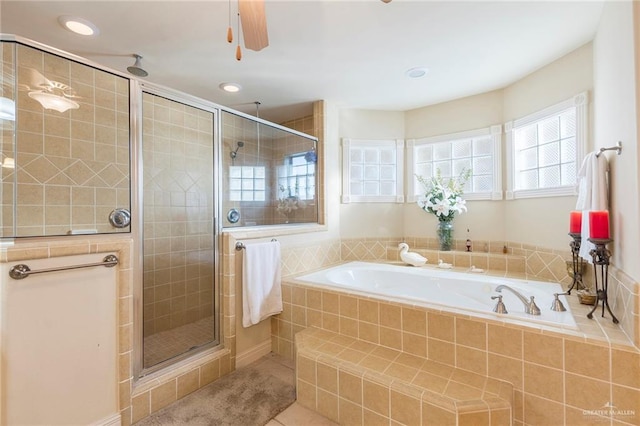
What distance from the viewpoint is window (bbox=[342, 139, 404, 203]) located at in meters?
3.57

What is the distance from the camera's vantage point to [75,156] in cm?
172

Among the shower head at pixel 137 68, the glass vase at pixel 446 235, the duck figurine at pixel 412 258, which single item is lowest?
the duck figurine at pixel 412 258

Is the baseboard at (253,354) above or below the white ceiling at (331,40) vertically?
below

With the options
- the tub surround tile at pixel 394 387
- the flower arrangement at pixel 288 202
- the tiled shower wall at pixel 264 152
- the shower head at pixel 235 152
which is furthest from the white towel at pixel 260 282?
the shower head at pixel 235 152

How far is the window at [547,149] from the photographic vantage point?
7.32ft

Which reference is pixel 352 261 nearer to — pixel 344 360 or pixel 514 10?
pixel 344 360

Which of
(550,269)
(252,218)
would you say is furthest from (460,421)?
(252,218)

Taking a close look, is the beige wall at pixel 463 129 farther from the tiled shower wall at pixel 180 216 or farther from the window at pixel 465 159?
the tiled shower wall at pixel 180 216

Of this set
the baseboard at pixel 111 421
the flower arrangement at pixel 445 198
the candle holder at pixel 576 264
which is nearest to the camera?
the baseboard at pixel 111 421

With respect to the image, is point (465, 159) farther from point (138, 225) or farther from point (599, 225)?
point (138, 225)

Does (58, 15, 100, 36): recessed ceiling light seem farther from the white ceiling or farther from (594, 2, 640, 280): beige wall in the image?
(594, 2, 640, 280): beige wall

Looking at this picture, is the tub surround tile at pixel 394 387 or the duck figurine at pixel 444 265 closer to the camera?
the tub surround tile at pixel 394 387

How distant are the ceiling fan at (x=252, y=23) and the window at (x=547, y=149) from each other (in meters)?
2.55

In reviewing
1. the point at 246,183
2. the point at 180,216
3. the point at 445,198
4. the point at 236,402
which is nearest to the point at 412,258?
the point at 445,198
